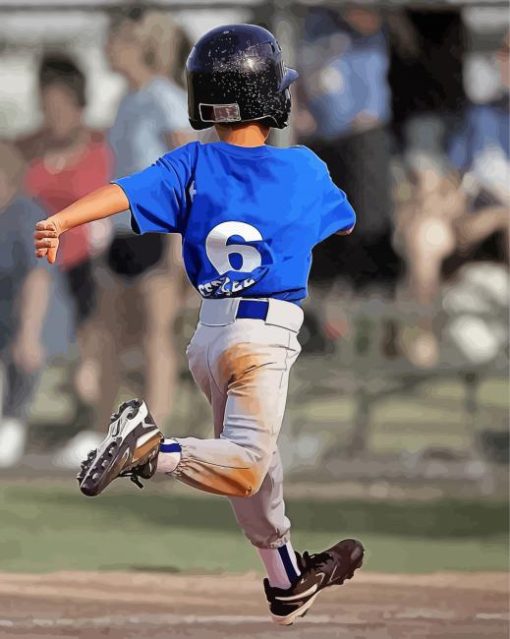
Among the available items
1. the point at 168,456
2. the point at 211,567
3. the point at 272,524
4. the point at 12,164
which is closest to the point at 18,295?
the point at 12,164

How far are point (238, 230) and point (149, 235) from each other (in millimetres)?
5126

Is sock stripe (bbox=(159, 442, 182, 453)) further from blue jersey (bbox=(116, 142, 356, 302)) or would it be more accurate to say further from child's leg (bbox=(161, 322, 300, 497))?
blue jersey (bbox=(116, 142, 356, 302))

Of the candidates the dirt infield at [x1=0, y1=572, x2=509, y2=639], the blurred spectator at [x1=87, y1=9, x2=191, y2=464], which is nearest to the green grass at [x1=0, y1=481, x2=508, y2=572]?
the dirt infield at [x1=0, y1=572, x2=509, y2=639]

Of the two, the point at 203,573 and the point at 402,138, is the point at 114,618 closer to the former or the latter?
the point at 203,573

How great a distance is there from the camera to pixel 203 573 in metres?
7.84

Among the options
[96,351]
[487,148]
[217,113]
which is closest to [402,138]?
[487,148]

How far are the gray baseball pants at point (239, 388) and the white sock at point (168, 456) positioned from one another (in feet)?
0.07

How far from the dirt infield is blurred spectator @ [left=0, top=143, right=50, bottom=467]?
10.4 ft

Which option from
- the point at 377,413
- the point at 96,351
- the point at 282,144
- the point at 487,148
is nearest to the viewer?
the point at 282,144

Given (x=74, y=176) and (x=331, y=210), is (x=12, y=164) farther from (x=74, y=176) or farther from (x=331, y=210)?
(x=331, y=210)

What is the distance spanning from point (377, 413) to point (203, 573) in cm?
561

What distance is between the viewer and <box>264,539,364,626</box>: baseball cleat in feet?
18.7

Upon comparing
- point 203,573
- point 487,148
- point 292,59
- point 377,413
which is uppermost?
point 292,59

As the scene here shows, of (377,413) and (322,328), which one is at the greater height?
(322,328)
